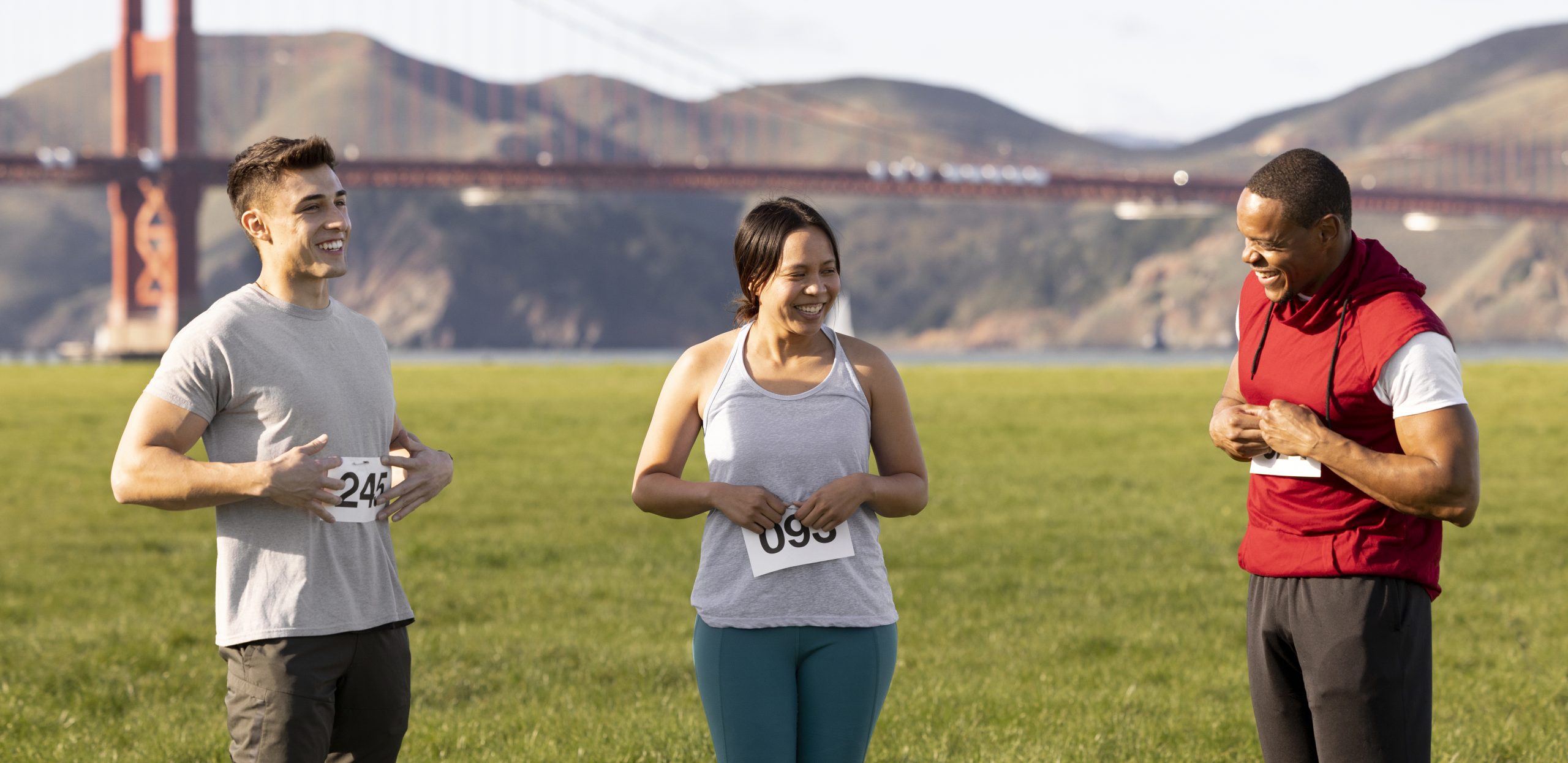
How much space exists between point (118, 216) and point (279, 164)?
266 ft

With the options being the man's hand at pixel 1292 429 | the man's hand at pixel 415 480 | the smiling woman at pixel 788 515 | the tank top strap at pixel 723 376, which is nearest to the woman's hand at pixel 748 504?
the smiling woman at pixel 788 515

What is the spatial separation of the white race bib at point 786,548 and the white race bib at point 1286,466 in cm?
107

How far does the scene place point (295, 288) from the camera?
12.9 ft

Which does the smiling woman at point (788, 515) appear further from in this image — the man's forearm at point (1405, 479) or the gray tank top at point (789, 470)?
the man's forearm at point (1405, 479)

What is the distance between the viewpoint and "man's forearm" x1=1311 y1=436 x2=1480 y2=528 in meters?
3.45

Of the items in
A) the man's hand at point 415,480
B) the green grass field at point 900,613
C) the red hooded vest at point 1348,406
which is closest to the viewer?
the red hooded vest at point 1348,406

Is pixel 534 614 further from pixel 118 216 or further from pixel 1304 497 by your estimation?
pixel 118 216

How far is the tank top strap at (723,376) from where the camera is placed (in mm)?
3959

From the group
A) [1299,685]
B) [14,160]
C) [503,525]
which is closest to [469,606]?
[503,525]

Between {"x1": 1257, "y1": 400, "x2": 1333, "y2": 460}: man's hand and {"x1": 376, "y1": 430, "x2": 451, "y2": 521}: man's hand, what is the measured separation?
6.87 ft

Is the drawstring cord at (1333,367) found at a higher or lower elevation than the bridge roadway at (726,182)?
lower

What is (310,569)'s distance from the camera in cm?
383

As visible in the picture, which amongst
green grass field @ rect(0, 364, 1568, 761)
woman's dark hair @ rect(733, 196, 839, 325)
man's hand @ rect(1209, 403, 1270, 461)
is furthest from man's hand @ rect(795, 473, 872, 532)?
green grass field @ rect(0, 364, 1568, 761)

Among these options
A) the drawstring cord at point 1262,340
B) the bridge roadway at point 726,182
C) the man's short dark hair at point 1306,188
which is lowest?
the drawstring cord at point 1262,340
